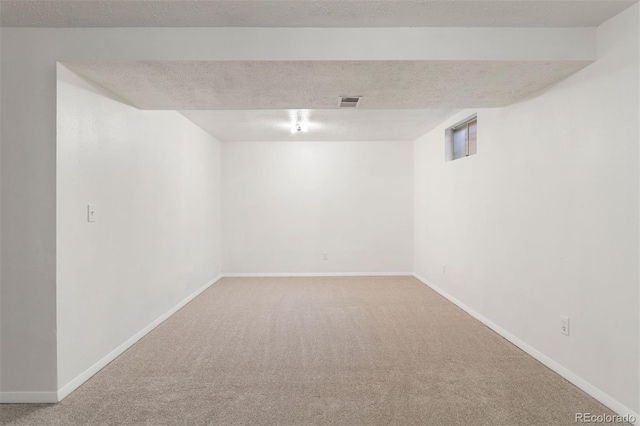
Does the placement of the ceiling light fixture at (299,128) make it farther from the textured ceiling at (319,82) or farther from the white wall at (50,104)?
the white wall at (50,104)

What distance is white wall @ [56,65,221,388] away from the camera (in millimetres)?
2445

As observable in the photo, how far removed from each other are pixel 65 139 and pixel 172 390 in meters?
1.78

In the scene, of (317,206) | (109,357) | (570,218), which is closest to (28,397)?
(109,357)

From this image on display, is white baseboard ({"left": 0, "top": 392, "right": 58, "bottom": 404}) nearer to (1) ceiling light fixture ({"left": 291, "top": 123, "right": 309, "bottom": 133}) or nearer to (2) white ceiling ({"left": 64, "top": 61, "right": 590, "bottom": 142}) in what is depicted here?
(2) white ceiling ({"left": 64, "top": 61, "right": 590, "bottom": 142})

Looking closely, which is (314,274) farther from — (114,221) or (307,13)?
(307,13)

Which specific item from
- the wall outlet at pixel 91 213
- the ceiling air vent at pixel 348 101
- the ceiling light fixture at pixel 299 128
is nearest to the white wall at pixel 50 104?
the wall outlet at pixel 91 213

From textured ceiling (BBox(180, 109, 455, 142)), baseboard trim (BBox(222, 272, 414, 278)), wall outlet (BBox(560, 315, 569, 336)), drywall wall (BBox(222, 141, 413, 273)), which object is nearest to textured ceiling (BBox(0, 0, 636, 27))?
wall outlet (BBox(560, 315, 569, 336))

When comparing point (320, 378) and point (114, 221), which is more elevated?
point (114, 221)

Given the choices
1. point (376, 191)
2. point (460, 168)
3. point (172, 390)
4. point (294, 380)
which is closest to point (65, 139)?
point (172, 390)

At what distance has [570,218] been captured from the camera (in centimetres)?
258

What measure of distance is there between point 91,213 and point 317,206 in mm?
4285

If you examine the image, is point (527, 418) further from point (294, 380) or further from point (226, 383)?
point (226, 383)

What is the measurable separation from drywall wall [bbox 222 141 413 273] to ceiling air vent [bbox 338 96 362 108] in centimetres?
332

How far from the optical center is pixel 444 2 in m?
2.06
